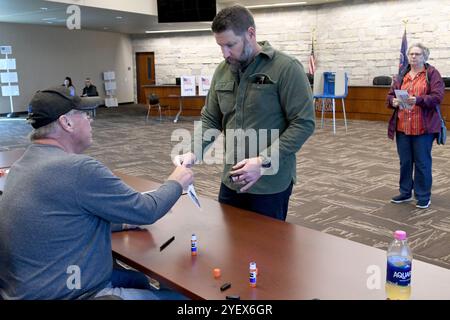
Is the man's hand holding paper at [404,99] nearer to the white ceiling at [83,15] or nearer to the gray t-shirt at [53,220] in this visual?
the gray t-shirt at [53,220]

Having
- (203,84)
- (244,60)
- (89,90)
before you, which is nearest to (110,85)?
(89,90)

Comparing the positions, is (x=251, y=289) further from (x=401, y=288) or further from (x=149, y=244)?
(x=149, y=244)

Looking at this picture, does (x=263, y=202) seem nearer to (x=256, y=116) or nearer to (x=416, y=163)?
(x=256, y=116)

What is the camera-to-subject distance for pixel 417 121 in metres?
4.26

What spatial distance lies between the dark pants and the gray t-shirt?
0.81m

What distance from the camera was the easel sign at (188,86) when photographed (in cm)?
1194

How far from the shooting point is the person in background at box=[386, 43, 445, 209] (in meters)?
4.20

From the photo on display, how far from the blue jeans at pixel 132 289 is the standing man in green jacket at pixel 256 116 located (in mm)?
530

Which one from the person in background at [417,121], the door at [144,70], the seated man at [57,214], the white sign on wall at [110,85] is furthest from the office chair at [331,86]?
the white sign on wall at [110,85]

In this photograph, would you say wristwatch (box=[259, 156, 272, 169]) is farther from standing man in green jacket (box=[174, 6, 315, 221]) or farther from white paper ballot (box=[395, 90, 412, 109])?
white paper ballot (box=[395, 90, 412, 109])

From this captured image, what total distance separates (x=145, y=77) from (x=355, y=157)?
542 inches

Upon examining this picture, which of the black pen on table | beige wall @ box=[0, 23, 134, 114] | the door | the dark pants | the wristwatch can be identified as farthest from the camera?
the door

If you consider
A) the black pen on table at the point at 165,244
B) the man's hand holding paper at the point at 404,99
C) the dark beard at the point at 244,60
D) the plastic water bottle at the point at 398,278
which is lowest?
the black pen on table at the point at 165,244

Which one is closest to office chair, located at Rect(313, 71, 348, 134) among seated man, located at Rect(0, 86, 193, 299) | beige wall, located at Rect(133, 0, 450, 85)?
beige wall, located at Rect(133, 0, 450, 85)
